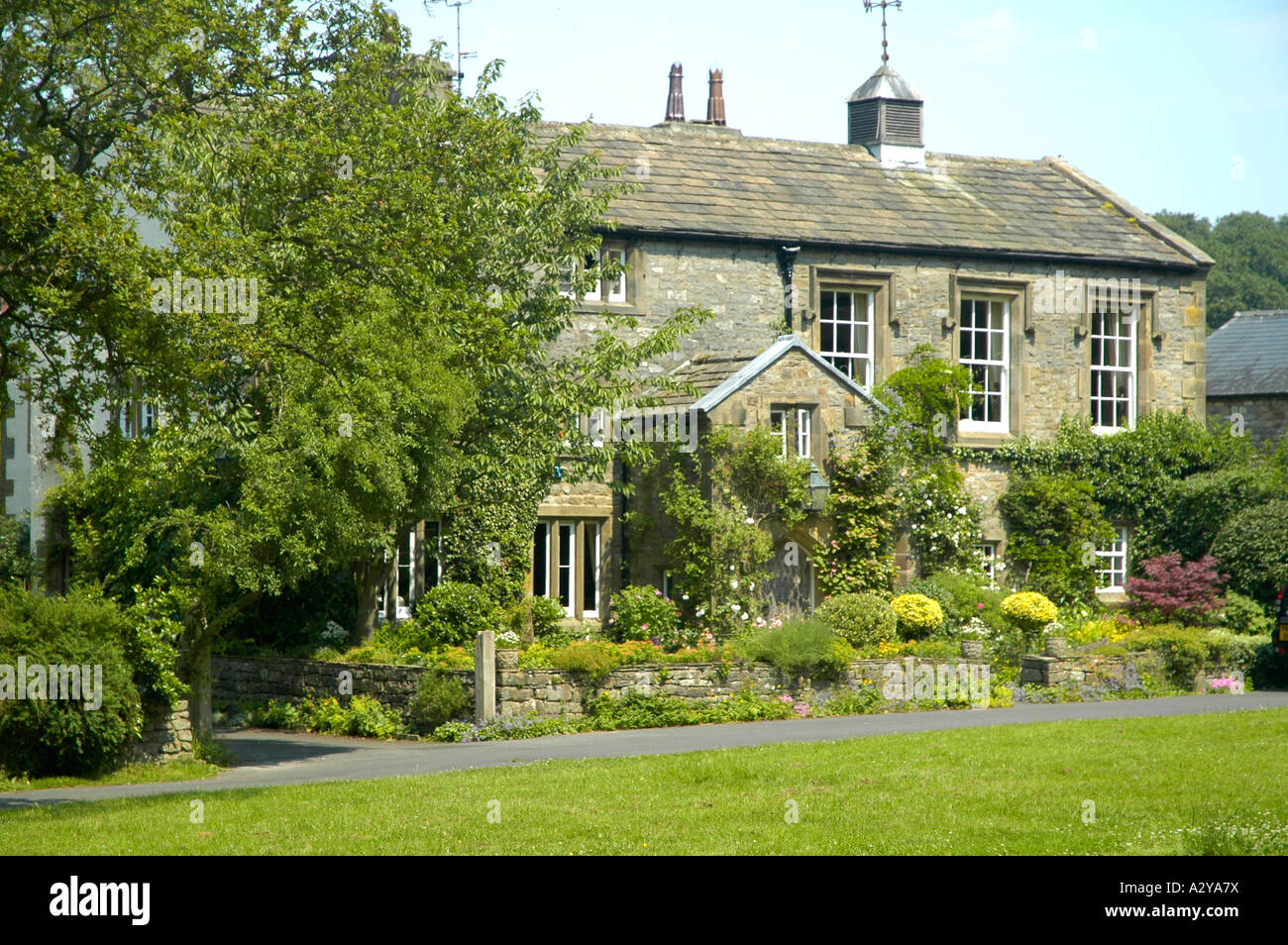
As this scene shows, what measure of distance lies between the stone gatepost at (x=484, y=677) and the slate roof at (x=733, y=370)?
5989mm

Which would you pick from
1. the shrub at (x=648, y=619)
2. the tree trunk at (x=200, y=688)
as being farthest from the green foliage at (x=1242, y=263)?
the tree trunk at (x=200, y=688)

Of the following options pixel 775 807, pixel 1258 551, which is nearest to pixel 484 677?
pixel 775 807

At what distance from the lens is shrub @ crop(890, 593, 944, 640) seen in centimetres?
2181

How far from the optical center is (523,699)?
18.0 metres

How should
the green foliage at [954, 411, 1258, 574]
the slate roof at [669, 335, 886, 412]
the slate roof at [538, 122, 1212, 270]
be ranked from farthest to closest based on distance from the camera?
1. the green foliage at [954, 411, 1258, 574]
2. the slate roof at [538, 122, 1212, 270]
3. the slate roof at [669, 335, 886, 412]

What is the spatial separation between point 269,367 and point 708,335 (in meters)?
10.9

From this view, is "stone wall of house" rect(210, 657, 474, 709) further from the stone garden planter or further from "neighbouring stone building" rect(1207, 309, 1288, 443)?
"neighbouring stone building" rect(1207, 309, 1288, 443)

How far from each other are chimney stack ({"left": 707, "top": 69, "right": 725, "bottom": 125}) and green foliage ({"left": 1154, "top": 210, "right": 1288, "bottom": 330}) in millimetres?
45079

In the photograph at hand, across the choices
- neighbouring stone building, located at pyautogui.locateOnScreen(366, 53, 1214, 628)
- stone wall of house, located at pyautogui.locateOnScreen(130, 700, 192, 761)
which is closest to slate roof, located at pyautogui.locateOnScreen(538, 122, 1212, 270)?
neighbouring stone building, located at pyautogui.locateOnScreen(366, 53, 1214, 628)

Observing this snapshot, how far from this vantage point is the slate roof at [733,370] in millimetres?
22312

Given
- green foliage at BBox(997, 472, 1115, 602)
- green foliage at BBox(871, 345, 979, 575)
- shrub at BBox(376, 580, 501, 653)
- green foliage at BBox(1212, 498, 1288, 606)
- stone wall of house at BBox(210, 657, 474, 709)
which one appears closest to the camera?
stone wall of house at BBox(210, 657, 474, 709)

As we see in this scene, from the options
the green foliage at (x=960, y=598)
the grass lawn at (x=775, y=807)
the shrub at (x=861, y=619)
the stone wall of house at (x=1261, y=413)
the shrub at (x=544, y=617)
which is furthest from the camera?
the stone wall of house at (x=1261, y=413)

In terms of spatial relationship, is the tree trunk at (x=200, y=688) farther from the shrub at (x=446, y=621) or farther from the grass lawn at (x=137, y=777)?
the shrub at (x=446, y=621)
